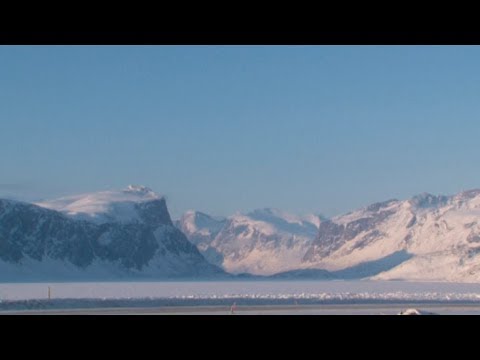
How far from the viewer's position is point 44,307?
51.3 meters
